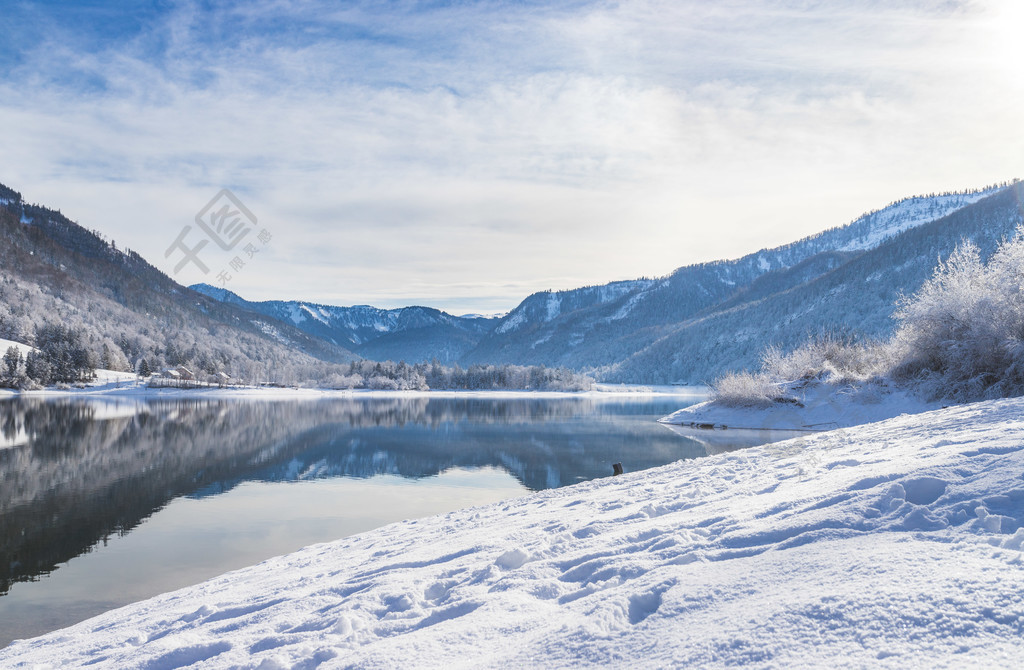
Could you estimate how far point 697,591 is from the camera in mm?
4930

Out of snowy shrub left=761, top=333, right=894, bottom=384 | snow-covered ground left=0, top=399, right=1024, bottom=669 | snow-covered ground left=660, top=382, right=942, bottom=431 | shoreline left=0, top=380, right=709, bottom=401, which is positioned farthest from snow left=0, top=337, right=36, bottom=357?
snow-covered ground left=0, top=399, right=1024, bottom=669

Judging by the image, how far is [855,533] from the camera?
538cm

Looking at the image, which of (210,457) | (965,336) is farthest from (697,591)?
(210,457)

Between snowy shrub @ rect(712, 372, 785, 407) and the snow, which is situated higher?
the snow

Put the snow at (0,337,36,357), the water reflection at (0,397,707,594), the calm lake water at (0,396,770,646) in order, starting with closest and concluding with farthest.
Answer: the calm lake water at (0,396,770,646) < the water reflection at (0,397,707,594) < the snow at (0,337,36,357)

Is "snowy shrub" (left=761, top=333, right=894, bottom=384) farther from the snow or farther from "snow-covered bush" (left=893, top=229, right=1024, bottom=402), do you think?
the snow

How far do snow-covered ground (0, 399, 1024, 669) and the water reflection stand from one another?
33.7 feet

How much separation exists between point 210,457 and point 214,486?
10.6 metres

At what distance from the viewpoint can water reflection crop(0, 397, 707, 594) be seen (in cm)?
1980

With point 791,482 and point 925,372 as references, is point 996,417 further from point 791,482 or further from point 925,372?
point 925,372

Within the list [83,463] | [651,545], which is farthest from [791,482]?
[83,463]

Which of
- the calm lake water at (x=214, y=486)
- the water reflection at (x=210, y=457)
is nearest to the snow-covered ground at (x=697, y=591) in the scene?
the calm lake water at (x=214, y=486)

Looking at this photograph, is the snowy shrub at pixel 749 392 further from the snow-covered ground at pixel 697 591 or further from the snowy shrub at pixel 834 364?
the snow-covered ground at pixel 697 591

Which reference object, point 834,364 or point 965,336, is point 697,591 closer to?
point 965,336
